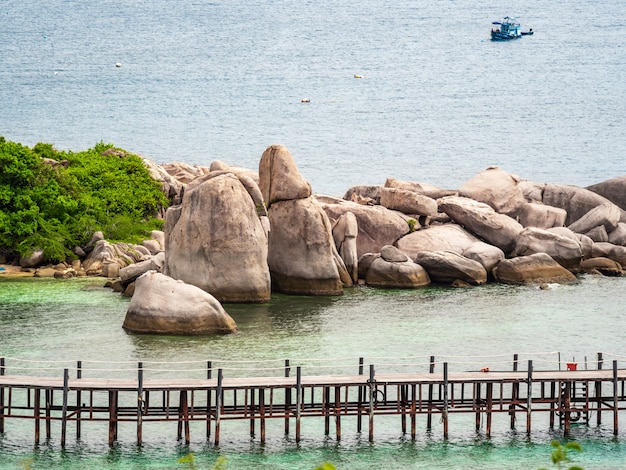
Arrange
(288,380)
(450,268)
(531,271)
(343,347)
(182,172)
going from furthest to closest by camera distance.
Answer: (182,172), (531,271), (450,268), (343,347), (288,380)

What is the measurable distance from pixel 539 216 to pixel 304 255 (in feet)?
56.8

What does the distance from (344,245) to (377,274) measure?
7.41 ft

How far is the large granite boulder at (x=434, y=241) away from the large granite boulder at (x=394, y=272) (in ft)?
7.51

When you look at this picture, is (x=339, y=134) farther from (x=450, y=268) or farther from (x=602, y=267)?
(x=450, y=268)

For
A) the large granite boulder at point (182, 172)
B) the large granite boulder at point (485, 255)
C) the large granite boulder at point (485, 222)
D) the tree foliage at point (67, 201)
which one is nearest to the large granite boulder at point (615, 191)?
the large granite boulder at point (485, 222)

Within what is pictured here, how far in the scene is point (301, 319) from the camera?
194ft

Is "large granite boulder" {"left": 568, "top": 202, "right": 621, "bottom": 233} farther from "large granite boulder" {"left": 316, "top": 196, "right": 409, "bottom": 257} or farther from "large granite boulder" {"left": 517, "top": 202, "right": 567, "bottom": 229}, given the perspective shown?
"large granite boulder" {"left": 316, "top": 196, "right": 409, "bottom": 257}

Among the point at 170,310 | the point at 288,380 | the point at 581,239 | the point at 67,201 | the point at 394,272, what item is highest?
the point at 67,201

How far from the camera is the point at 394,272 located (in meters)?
66.6

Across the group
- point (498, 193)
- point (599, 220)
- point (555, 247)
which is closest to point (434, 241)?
point (555, 247)

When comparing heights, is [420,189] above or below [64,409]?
above

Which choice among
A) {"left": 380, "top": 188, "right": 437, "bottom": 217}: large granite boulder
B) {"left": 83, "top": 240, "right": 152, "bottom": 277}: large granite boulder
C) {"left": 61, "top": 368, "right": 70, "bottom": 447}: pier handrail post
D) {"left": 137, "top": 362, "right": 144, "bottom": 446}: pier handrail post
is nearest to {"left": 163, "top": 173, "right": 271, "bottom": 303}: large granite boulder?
{"left": 83, "top": 240, "right": 152, "bottom": 277}: large granite boulder

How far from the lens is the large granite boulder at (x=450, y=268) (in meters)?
67.2

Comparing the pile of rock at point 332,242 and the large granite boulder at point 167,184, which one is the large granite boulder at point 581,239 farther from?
the large granite boulder at point 167,184
